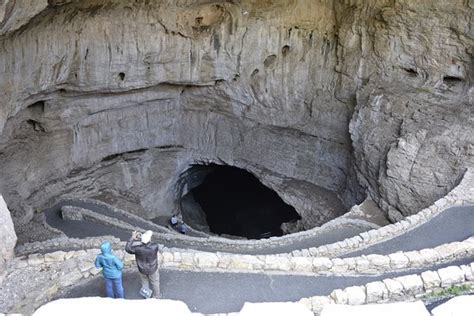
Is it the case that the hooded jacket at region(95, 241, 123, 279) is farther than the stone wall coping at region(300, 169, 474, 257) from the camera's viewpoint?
No

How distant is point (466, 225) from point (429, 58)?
19.4 feet

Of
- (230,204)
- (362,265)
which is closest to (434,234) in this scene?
(362,265)

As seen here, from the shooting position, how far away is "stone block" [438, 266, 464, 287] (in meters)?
7.27

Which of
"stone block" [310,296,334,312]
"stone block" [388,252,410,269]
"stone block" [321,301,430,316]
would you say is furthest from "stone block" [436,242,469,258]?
"stone block" [321,301,430,316]

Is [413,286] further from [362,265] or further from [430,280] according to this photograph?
[362,265]

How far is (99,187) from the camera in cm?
1881

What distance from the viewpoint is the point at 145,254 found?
691 centimetres

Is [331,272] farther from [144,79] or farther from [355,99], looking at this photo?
[144,79]

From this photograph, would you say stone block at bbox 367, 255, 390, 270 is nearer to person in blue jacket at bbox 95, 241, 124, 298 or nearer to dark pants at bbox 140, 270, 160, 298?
dark pants at bbox 140, 270, 160, 298

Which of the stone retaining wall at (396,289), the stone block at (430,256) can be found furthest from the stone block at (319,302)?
the stone block at (430,256)

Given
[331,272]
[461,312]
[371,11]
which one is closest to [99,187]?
[371,11]

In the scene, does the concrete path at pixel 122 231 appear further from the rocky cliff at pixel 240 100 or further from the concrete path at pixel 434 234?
the concrete path at pixel 434 234

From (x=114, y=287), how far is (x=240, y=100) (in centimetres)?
1295

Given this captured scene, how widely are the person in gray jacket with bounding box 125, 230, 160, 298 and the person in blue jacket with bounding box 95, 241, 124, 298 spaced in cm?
23
